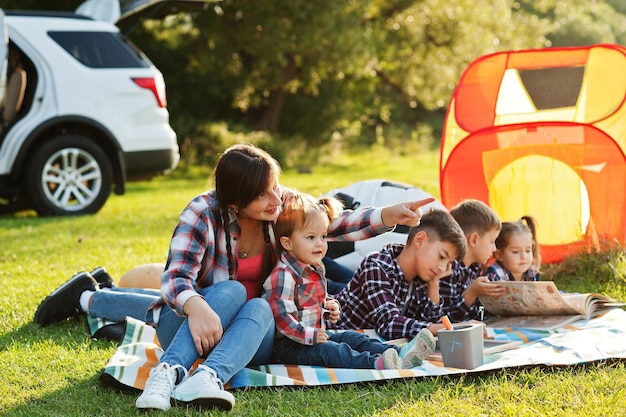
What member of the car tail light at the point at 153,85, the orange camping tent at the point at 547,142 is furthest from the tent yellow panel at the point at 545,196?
the car tail light at the point at 153,85

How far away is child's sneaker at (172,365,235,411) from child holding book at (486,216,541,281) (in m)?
2.06

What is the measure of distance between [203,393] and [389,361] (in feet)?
2.68

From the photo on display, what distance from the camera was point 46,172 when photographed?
8117 millimetres

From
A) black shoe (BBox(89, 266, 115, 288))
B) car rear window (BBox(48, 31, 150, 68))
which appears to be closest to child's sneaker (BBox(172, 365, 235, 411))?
black shoe (BBox(89, 266, 115, 288))

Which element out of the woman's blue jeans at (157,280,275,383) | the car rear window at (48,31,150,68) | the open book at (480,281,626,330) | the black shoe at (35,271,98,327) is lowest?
the open book at (480,281,626,330)

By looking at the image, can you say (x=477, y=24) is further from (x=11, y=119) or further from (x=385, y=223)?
(x=385, y=223)

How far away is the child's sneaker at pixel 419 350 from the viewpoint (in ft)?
11.0

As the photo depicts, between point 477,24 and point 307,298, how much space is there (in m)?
15.1

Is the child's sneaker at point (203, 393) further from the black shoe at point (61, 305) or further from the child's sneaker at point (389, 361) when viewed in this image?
the black shoe at point (61, 305)

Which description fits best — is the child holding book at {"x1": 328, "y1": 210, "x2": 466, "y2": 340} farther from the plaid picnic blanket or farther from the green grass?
the green grass

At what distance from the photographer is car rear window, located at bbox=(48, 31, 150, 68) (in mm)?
8062

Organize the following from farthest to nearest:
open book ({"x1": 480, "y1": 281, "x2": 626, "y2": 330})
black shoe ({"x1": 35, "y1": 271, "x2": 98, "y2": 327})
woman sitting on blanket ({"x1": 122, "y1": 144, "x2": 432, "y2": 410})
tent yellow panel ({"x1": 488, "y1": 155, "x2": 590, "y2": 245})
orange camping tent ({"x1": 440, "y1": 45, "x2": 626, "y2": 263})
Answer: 1. tent yellow panel ({"x1": 488, "y1": 155, "x2": 590, "y2": 245})
2. orange camping tent ({"x1": 440, "y1": 45, "x2": 626, "y2": 263})
3. black shoe ({"x1": 35, "y1": 271, "x2": 98, "y2": 327})
4. open book ({"x1": 480, "y1": 281, "x2": 626, "y2": 330})
5. woman sitting on blanket ({"x1": 122, "y1": 144, "x2": 432, "y2": 410})

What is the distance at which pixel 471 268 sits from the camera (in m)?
4.44

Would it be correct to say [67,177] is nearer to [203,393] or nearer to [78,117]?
[78,117]
